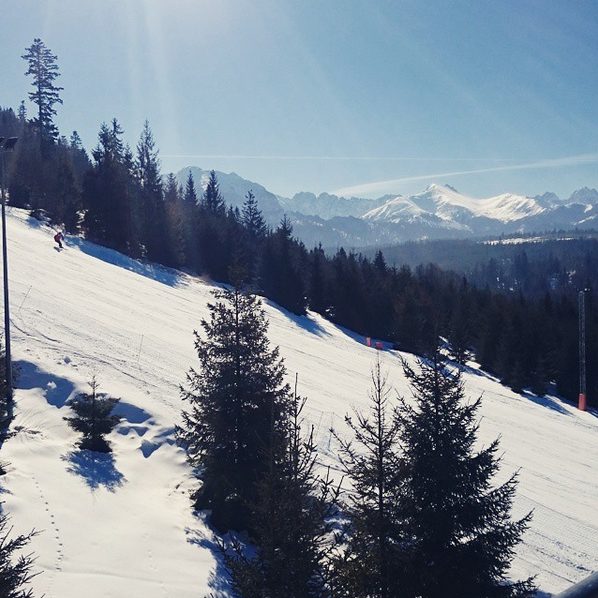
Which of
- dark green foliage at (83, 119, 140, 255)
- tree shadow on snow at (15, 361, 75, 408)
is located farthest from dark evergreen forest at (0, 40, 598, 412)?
tree shadow on snow at (15, 361, 75, 408)

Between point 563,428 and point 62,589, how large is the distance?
2766cm

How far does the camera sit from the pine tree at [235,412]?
1048 cm

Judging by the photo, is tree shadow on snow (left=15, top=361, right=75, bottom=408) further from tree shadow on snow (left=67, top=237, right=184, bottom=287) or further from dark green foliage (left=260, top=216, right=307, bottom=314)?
dark green foliage (left=260, top=216, right=307, bottom=314)

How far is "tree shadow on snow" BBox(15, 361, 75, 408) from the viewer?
1477cm

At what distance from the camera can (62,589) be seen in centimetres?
758

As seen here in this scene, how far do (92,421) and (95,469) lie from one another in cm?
137

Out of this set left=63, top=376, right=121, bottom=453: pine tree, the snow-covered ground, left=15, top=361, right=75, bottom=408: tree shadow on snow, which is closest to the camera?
the snow-covered ground

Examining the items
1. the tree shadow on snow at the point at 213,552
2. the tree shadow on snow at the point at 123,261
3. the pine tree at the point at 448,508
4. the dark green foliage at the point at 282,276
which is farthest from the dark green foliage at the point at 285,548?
the dark green foliage at the point at 282,276

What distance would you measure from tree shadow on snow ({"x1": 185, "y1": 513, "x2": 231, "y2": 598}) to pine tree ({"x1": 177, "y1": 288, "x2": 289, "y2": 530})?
12.2 inches

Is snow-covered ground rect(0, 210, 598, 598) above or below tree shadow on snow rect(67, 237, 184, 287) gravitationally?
below

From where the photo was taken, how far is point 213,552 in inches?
391

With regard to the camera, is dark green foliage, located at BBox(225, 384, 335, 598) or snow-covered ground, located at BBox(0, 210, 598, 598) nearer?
dark green foliage, located at BBox(225, 384, 335, 598)

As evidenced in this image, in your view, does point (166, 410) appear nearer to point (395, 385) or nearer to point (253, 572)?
point (253, 572)

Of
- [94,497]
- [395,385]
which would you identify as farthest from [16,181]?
[94,497]
